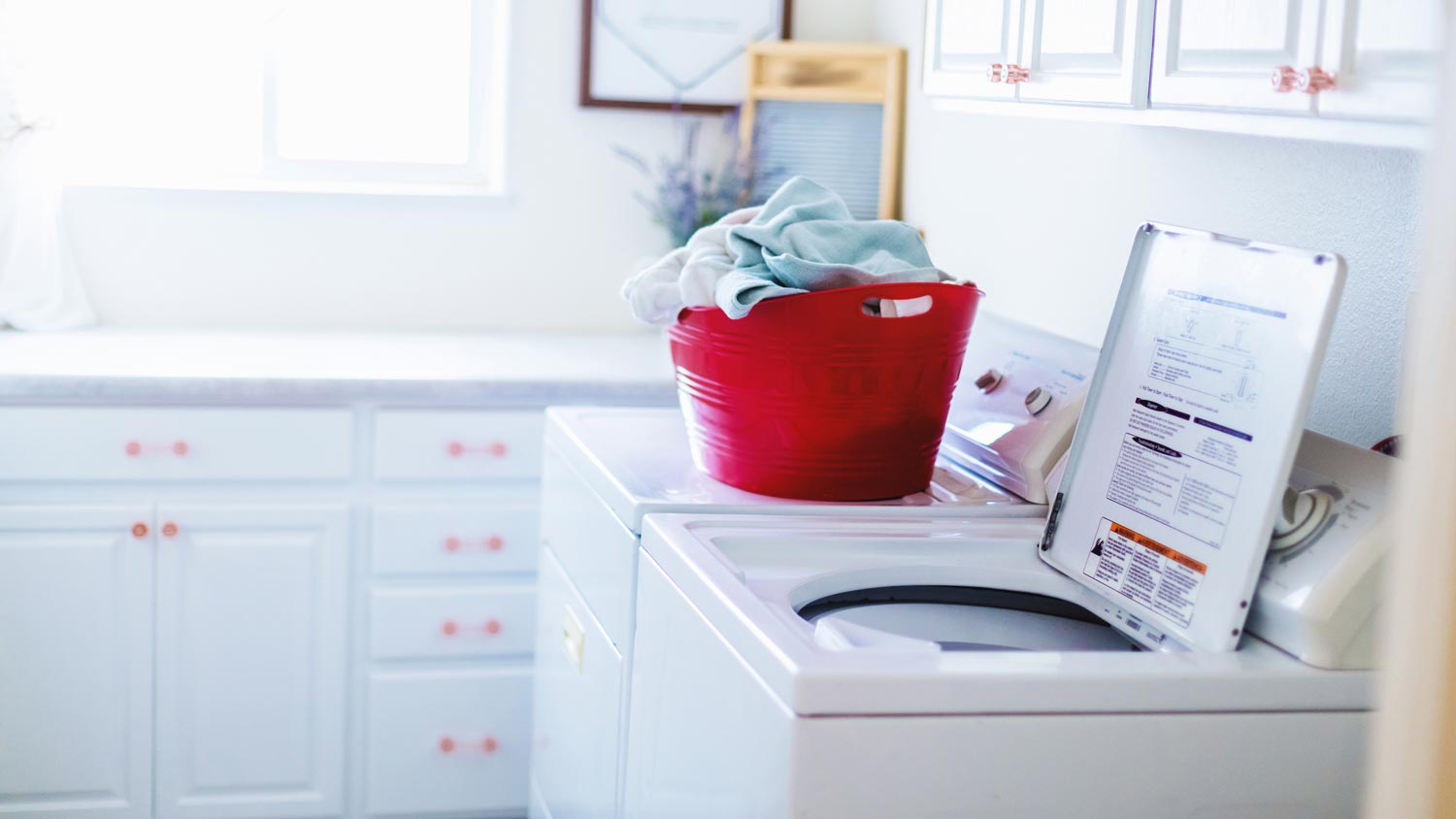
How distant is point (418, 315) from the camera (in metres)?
3.20

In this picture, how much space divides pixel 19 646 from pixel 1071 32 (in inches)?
77.7

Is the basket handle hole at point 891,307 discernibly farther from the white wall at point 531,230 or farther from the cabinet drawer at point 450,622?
the cabinet drawer at point 450,622

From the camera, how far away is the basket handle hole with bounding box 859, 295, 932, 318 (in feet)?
5.36

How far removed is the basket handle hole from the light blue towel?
41 mm

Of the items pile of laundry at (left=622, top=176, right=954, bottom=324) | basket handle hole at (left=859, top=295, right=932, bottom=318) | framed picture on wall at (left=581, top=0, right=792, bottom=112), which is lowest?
basket handle hole at (left=859, top=295, right=932, bottom=318)

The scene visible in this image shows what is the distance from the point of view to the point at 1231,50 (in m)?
1.26

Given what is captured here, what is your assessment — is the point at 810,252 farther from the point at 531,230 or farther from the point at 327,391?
the point at 531,230

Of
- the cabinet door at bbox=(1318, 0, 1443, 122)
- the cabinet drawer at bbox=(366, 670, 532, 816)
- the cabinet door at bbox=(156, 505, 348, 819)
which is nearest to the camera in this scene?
the cabinet door at bbox=(1318, 0, 1443, 122)

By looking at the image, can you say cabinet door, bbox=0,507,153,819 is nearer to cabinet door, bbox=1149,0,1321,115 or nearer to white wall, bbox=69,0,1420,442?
white wall, bbox=69,0,1420,442

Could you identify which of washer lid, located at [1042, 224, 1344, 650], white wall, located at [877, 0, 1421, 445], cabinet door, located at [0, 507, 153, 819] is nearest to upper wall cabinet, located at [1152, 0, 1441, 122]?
washer lid, located at [1042, 224, 1344, 650]

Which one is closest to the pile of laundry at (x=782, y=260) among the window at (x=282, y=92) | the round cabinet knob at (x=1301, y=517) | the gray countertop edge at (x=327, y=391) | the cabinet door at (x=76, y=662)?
the round cabinet knob at (x=1301, y=517)

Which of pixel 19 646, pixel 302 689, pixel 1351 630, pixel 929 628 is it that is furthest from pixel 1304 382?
pixel 19 646

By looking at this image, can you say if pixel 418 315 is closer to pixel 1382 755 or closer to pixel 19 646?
pixel 19 646

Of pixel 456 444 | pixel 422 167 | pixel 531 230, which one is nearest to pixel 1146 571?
pixel 456 444
